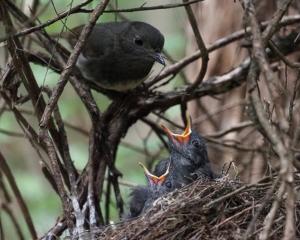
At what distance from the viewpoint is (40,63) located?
167 inches

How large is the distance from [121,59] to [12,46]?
192cm

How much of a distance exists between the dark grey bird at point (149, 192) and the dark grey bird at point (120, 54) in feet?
2.99

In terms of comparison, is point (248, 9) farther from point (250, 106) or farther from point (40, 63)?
point (40, 63)

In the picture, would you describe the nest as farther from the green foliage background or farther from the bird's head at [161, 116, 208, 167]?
the green foliage background

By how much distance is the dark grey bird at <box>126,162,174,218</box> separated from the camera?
153 inches

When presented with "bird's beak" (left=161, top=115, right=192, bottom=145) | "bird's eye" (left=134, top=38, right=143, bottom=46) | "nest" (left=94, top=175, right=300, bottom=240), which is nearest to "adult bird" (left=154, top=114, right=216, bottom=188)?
"bird's beak" (left=161, top=115, right=192, bottom=145)

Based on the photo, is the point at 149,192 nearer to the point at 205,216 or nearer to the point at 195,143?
the point at 195,143

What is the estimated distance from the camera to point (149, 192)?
4.00 metres

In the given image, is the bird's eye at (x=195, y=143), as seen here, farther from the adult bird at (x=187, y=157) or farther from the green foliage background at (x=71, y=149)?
the green foliage background at (x=71, y=149)

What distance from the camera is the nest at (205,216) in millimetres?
3105

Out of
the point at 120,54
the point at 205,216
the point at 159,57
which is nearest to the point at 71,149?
the point at 120,54

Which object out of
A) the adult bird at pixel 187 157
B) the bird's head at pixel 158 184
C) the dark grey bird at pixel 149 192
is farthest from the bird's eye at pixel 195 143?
the bird's head at pixel 158 184

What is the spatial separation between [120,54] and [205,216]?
2.42m

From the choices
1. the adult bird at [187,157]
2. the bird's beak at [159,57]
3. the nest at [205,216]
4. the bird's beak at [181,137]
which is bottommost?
the nest at [205,216]
